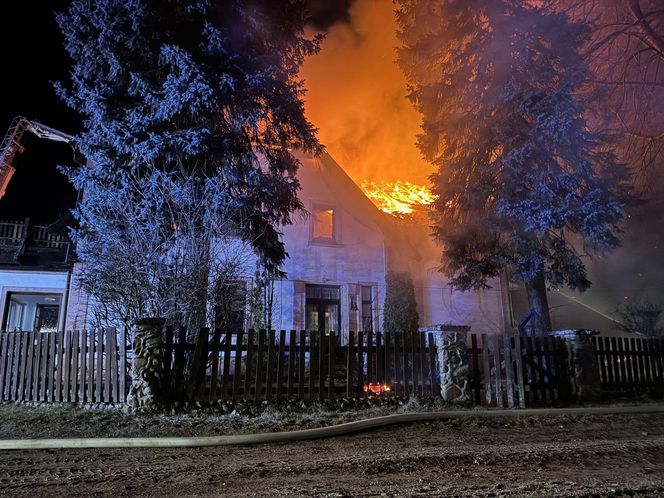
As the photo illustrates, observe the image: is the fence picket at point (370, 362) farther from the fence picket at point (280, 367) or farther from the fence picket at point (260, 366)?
the fence picket at point (260, 366)

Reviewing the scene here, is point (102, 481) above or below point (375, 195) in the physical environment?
below

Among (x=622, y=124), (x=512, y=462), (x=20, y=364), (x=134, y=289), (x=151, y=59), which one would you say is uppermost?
(x=151, y=59)

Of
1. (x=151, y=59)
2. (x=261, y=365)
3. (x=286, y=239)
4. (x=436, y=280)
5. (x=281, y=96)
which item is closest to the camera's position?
(x=261, y=365)

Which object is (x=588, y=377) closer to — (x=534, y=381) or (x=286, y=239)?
(x=534, y=381)

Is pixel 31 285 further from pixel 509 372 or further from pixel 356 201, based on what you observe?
pixel 509 372

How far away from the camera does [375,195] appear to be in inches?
821

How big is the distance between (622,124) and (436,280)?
7.57 m

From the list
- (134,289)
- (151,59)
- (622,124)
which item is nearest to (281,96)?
(151,59)

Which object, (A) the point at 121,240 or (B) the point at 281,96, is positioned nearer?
(A) the point at 121,240

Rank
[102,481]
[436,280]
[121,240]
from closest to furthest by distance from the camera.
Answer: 1. [102,481]
2. [121,240]
3. [436,280]

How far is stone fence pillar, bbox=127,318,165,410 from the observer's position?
249 inches

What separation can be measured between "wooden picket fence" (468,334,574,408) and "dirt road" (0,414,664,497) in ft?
6.99

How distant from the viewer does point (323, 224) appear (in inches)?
613

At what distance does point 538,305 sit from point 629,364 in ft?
9.05
